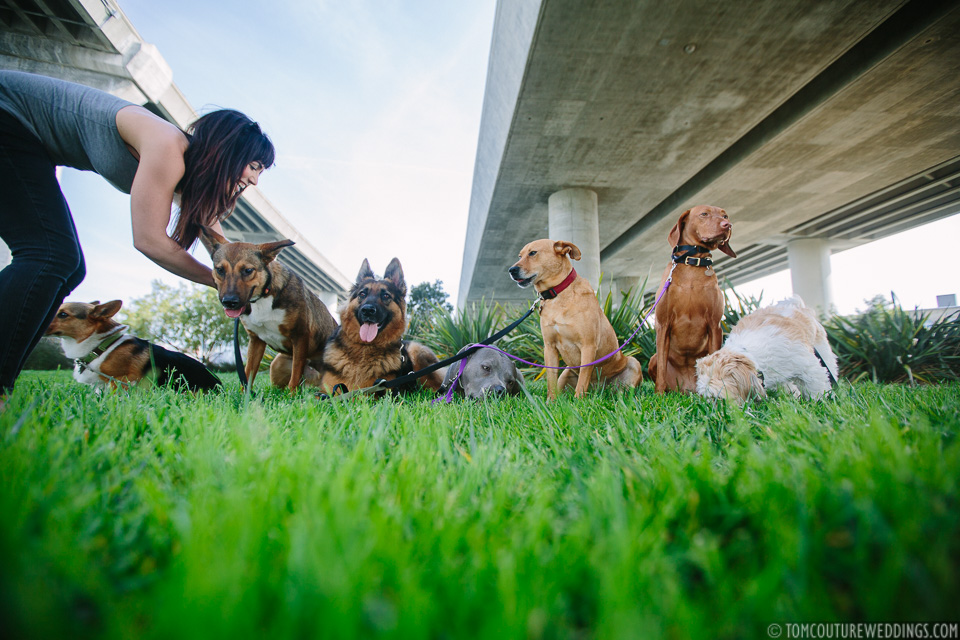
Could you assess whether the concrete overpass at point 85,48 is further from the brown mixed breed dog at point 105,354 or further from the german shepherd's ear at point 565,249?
the german shepherd's ear at point 565,249

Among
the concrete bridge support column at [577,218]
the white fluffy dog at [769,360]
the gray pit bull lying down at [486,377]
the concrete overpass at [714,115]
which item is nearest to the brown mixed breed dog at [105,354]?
the gray pit bull lying down at [486,377]

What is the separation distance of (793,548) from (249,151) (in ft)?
11.7

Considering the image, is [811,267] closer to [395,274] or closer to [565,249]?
[565,249]

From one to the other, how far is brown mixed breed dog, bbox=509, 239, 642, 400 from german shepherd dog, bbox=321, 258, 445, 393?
120cm

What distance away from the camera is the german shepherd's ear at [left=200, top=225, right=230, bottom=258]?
313 cm

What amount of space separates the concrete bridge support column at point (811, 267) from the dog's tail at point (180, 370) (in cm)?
2751

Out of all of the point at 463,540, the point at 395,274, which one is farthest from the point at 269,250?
the point at 463,540

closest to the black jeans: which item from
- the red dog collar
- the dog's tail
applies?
the dog's tail

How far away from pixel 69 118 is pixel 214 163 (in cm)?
69

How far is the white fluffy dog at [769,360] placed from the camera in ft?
8.82

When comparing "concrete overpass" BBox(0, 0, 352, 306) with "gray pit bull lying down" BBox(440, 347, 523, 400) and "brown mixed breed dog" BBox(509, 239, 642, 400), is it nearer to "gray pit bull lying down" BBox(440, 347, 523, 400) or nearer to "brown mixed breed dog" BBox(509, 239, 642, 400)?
"brown mixed breed dog" BBox(509, 239, 642, 400)

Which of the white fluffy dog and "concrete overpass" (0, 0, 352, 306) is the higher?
"concrete overpass" (0, 0, 352, 306)

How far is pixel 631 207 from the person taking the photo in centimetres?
1672

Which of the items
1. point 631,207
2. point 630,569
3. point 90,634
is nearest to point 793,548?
point 630,569
